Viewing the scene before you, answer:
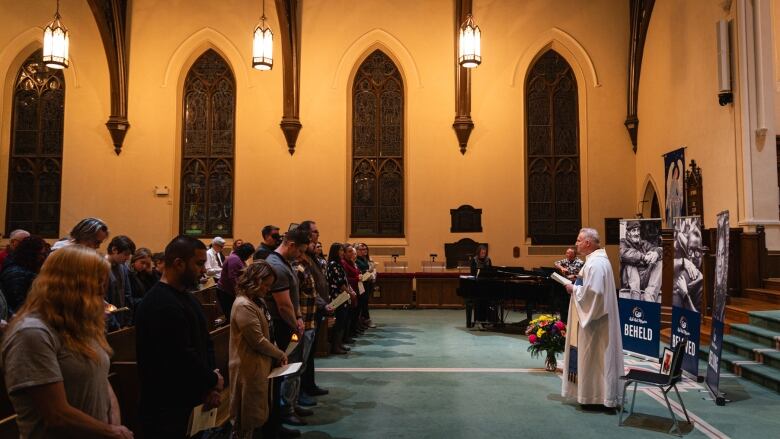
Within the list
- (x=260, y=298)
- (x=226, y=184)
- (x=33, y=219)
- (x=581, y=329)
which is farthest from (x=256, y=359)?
(x=33, y=219)

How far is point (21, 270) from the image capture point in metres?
4.16

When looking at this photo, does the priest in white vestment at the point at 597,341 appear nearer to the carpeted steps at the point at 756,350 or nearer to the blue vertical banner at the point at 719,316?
the blue vertical banner at the point at 719,316

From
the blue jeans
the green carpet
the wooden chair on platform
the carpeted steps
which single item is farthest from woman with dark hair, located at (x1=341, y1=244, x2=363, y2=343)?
the carpeted steps

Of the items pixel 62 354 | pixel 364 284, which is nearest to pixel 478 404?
pixel 62 354

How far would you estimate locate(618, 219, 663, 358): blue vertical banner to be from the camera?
7336mm

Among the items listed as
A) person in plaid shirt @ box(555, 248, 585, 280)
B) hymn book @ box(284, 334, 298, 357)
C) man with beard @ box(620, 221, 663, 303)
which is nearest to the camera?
hymn book @ box(284, 334, 298, 357)

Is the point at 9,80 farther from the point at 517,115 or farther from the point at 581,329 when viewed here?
the point at 581,329

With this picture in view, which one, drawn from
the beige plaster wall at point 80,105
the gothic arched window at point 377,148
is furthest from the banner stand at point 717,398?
the beige plaster wall at point 80,105

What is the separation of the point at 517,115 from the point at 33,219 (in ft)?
40.0

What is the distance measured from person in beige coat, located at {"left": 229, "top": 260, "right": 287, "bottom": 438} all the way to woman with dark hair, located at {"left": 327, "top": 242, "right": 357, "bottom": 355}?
3.62 metres

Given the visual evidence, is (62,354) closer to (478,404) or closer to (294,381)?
(294,381)

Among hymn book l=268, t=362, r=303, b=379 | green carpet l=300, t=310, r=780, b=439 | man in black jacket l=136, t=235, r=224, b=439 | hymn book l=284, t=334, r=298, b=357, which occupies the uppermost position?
man in black jacket l=136, t=235, r=224, b=439

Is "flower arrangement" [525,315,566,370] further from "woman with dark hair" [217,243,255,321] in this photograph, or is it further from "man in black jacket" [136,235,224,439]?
"man in black jacket" [136,235,224,439]

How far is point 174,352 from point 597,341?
13.2 ft
